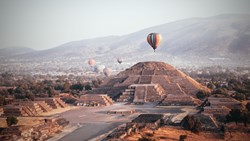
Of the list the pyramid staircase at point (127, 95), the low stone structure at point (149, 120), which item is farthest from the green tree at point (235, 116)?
the pyramid staircase at point (127, 95)

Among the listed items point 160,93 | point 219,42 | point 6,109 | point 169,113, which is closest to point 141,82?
point 160,93

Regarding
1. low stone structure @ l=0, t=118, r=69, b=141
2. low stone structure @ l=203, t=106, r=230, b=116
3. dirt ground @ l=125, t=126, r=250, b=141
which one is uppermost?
low stone structure @ l=0, t=118, r=69, b=141

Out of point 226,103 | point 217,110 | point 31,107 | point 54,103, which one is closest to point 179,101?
point 226,103

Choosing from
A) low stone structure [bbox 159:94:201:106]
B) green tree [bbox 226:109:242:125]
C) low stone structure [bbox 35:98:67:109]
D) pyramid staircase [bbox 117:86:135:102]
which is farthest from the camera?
pyramid staircase [bbox 117:86:135:102]

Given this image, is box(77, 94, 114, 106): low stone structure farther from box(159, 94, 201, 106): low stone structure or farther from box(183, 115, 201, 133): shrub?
box(183, 115, 201, 133): shrub

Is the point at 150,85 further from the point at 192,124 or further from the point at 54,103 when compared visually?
the point at 192,124

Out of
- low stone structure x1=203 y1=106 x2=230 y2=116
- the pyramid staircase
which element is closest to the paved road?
the pyramid staircase

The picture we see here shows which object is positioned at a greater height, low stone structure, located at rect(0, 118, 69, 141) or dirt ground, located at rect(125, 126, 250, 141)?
low stone structure, located at rect(0, 118, 69, 141)

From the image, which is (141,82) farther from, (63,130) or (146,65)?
(63,130)
